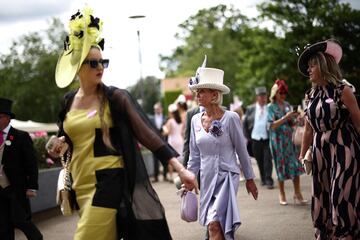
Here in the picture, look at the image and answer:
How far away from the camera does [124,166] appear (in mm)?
4785

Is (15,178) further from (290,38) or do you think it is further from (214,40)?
(214,40)

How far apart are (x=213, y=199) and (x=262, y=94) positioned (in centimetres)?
783

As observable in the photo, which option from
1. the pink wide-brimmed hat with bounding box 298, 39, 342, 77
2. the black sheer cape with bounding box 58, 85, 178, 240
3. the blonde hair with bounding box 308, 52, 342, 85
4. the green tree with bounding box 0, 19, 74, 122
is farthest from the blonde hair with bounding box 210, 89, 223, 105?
the green tree with bounding box 0, 19, 74, 122

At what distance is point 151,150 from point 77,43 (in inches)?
38.3

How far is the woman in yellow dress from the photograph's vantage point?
15.4 ft

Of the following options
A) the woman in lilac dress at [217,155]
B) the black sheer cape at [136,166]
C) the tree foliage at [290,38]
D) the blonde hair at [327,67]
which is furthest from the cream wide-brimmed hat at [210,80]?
the tree foliage at [290,38]

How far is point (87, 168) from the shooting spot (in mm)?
4797

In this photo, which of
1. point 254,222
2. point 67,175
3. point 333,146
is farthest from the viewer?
point 254,222

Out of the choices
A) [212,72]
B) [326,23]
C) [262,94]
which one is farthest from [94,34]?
[326,23]

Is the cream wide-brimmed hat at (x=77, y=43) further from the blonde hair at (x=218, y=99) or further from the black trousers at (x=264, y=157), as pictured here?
the black trousers at (x=264, y=157)

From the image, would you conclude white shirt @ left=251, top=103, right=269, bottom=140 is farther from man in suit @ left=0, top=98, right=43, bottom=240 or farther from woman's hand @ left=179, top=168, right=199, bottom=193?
woman's hand @ left=179, top=168, right=199, bottom=193

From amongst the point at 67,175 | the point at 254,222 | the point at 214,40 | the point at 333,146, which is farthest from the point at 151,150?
the point at 214,40

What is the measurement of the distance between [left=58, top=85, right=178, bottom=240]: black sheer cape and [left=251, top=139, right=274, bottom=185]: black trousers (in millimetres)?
9558

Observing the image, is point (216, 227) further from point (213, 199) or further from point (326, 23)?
point (326, 23)
